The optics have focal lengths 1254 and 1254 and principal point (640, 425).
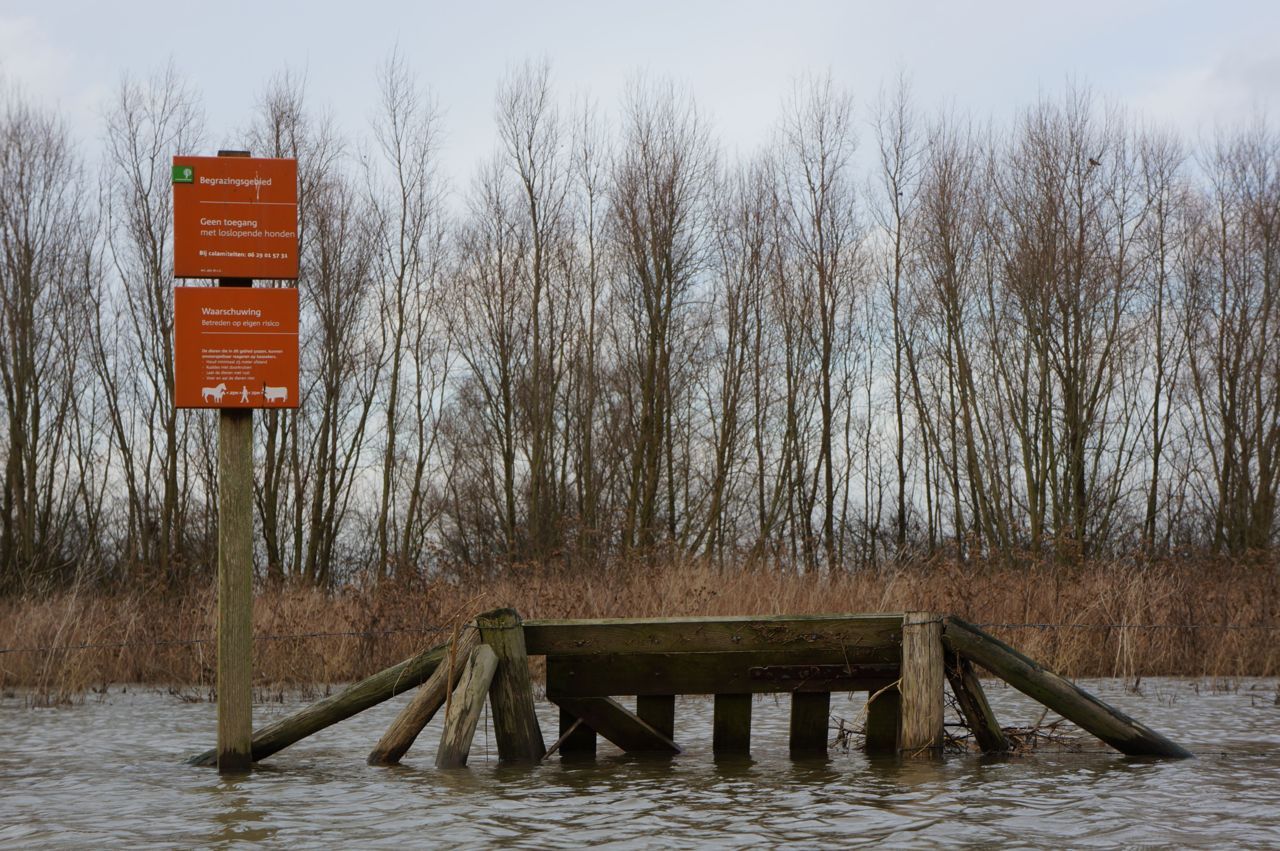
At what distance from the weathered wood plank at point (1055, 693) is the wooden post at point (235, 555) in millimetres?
4355

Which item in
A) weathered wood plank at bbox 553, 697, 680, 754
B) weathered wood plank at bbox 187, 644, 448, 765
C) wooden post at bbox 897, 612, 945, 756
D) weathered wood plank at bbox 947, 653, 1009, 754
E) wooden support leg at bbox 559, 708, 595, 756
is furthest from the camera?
wooden support leg at bbox 559, 708, 595, 756

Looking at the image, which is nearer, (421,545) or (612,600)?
(612,600)

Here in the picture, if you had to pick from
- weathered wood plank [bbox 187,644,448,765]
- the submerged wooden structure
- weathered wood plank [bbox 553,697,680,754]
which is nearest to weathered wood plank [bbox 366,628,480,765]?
the submerged wooden structure

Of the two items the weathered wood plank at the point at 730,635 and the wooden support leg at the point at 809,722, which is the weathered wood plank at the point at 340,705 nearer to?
the weathered wood plank at the point at 730,635

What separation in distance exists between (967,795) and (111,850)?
4213mm

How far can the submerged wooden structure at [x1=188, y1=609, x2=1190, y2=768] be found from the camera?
7980 millimetres

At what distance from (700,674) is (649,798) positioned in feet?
5.42

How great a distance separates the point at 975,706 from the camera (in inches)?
331

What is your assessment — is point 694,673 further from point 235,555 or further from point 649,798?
point 235,555

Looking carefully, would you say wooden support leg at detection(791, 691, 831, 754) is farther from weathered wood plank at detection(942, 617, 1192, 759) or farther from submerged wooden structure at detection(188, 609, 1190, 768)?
weathered wood plank at detection(942, 617, 1192, 759)

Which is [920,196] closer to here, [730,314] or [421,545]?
[730,314]

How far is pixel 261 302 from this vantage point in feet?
24.5

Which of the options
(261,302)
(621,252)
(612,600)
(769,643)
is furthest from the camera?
(621,252)

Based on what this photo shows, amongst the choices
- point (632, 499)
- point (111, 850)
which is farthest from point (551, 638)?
point (632, 499)
